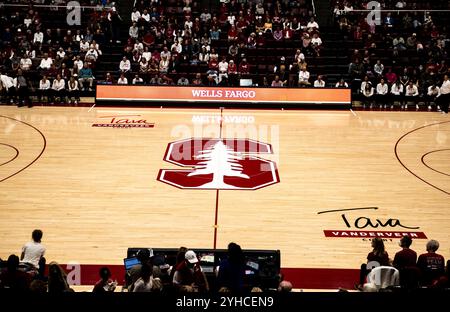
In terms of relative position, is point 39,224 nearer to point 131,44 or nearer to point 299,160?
point 299,160

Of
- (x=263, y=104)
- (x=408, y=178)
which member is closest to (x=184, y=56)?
(x=263, y=104)

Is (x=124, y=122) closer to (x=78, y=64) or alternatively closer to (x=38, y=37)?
(x=78, y=64)

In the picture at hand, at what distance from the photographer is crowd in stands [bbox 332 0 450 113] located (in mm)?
24891

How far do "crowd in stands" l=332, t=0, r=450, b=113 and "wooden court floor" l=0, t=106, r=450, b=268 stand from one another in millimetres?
2719

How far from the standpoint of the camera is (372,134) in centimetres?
2036

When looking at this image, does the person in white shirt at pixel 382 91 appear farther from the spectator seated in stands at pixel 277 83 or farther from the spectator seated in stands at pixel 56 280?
the spectator seated in stands at pixel 56 280

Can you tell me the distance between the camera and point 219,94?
24266 mm

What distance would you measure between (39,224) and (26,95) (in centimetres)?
1226

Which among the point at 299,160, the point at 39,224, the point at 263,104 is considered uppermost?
the point at 263,104

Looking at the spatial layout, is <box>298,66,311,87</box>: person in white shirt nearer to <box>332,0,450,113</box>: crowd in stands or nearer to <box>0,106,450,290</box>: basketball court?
<box>332,0,450,113</box>: crowd in stands

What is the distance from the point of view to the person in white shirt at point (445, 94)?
77.0ft

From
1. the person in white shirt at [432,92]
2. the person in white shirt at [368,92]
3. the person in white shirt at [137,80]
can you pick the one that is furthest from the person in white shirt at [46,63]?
the person in white shirt at [432,92]

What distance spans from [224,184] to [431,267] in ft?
22.8

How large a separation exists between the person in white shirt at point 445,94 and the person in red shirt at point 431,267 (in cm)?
1551
